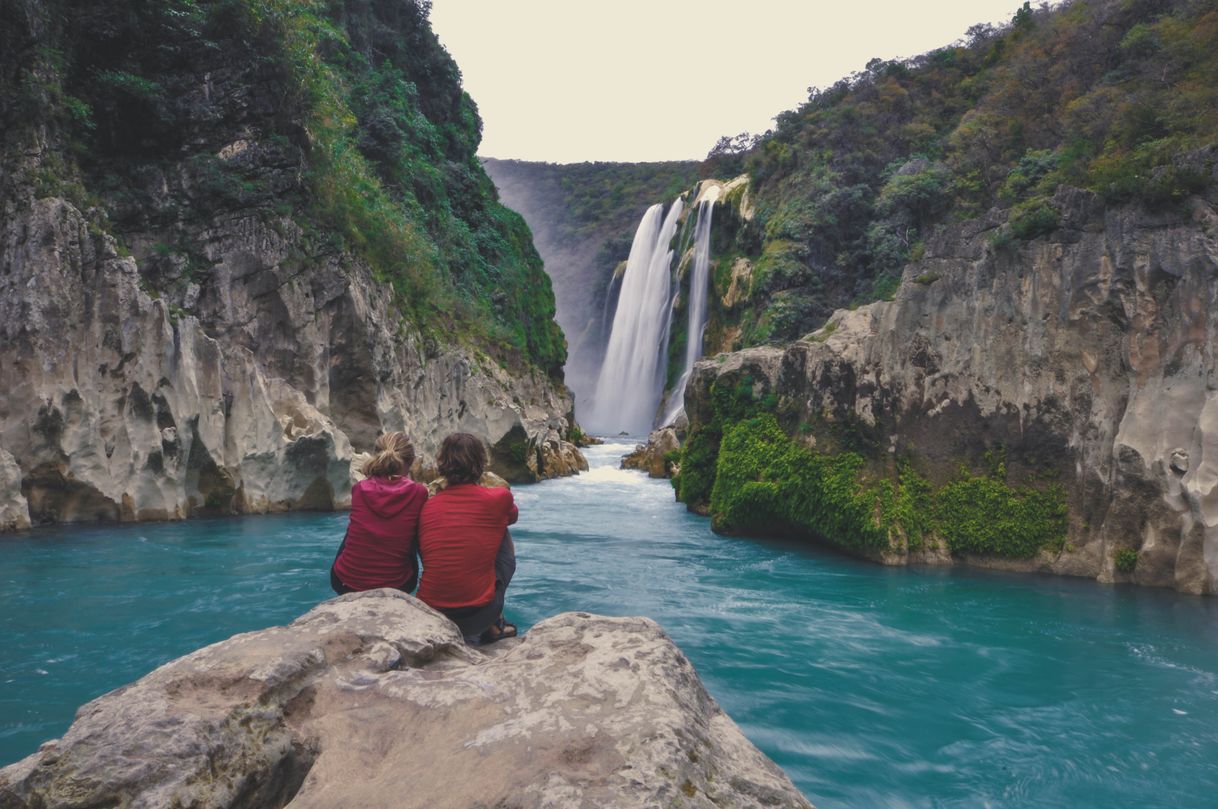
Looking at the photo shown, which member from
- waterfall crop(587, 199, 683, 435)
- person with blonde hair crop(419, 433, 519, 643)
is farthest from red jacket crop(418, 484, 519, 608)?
waterfall crop(587, 199, 683, 435)

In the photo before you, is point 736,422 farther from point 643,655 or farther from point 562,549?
point 643,655

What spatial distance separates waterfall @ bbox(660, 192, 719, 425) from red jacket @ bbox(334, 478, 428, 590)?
34.2 meters

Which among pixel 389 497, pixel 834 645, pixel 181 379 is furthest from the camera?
pixel 181 379

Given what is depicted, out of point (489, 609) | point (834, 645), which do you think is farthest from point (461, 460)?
point (834, 645)

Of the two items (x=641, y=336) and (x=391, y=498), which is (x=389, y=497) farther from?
(x=641, y=336)

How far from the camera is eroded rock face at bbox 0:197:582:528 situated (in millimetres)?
11172

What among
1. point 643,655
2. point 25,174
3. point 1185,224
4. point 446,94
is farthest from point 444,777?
point 446,94

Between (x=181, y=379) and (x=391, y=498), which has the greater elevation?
(x=181, y=379)

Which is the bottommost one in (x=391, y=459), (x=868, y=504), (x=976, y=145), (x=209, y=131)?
(x=868, y=504)

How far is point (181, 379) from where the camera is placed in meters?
12.6

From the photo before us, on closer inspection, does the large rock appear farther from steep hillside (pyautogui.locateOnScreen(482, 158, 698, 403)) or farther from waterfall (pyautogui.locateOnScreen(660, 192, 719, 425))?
steep hillside (pyautogui.locateOnScreen(482, 158, 698, 403))

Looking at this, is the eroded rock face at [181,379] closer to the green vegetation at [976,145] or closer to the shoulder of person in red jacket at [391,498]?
the shoulder of person in red jacket at [391,498]

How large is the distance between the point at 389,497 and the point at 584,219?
81.2 metres

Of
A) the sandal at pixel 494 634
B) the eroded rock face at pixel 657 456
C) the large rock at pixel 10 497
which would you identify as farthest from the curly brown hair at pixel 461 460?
the eroded rock face at pixel 657 456
